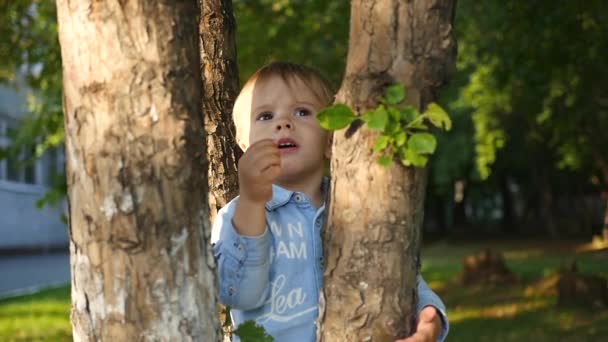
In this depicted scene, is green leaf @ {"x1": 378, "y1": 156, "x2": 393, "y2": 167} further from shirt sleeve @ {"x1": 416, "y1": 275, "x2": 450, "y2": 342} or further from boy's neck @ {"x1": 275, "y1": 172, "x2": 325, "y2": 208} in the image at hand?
boy's neck @ {"x1": 275, "y1": 172, "x2": 325, "y2": 208}

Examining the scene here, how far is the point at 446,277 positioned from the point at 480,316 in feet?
15.9

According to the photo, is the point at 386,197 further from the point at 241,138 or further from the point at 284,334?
the point at 241,138

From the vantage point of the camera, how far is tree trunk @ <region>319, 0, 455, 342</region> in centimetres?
186

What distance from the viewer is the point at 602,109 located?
13047 mm

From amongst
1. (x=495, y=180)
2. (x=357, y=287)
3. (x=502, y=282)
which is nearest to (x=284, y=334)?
(x=357, y=287)

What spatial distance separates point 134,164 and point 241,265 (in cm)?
59

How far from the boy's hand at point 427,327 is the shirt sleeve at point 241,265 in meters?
0.42

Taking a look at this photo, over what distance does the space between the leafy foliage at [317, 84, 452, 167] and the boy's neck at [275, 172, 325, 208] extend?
69 cm

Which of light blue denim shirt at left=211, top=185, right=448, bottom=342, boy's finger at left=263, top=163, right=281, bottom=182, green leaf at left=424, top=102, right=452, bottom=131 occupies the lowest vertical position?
light blue denim shirt at left=211, top=185, right=448, bottom=342

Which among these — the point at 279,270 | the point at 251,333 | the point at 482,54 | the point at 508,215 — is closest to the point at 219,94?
the point at 279,270

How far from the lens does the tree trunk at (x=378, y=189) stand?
1857 mm

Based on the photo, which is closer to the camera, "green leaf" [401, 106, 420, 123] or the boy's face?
"green leaf" [401, 106, 420, 123]

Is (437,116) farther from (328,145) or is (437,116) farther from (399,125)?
(328,145)

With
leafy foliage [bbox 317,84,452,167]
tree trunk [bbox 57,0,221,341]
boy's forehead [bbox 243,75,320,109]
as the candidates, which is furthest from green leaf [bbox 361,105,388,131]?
boy's forehead [bbox 243,75,320,109]
